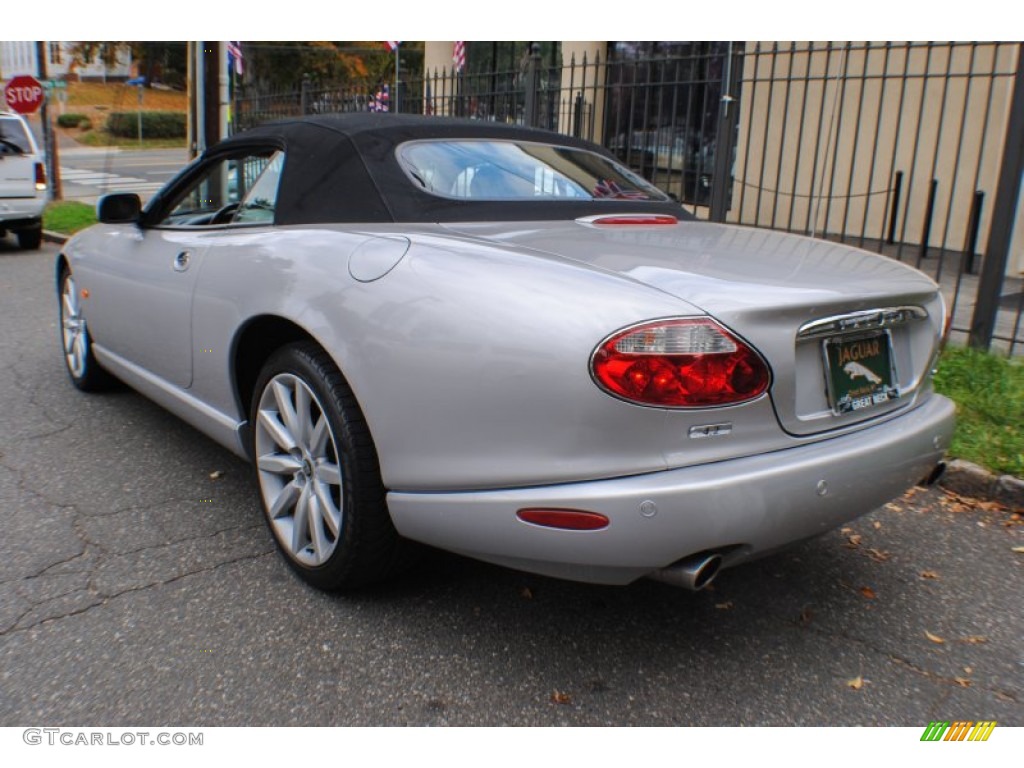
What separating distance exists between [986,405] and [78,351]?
15.9 feet

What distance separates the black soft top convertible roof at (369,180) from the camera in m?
2.96

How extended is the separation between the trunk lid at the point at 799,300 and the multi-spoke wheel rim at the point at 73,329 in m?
2.96

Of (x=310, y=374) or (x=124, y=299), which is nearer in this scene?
(x=310, y=374)

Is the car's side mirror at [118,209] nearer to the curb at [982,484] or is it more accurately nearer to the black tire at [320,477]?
the black tire at [320,477]

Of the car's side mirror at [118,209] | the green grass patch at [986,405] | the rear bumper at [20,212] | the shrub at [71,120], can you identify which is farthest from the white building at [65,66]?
the green grass patch at [986,405]

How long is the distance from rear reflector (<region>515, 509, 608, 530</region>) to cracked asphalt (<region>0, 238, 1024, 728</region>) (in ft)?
1.73

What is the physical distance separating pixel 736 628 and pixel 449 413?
1177 millimetres

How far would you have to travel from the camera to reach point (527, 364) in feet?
7.15

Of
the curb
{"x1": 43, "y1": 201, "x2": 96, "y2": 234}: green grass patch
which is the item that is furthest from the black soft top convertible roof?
{"x1": 43, "y1": 201, "x2": 96, "y2": 234}: green grass patch

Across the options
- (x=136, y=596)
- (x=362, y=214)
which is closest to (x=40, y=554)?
(x=136, y=596)

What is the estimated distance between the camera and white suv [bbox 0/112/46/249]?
1150cm

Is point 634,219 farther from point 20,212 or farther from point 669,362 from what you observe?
point 20,212

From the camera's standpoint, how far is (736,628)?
2762 millimetres

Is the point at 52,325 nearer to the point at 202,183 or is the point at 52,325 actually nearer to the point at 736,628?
the point at 202,183
